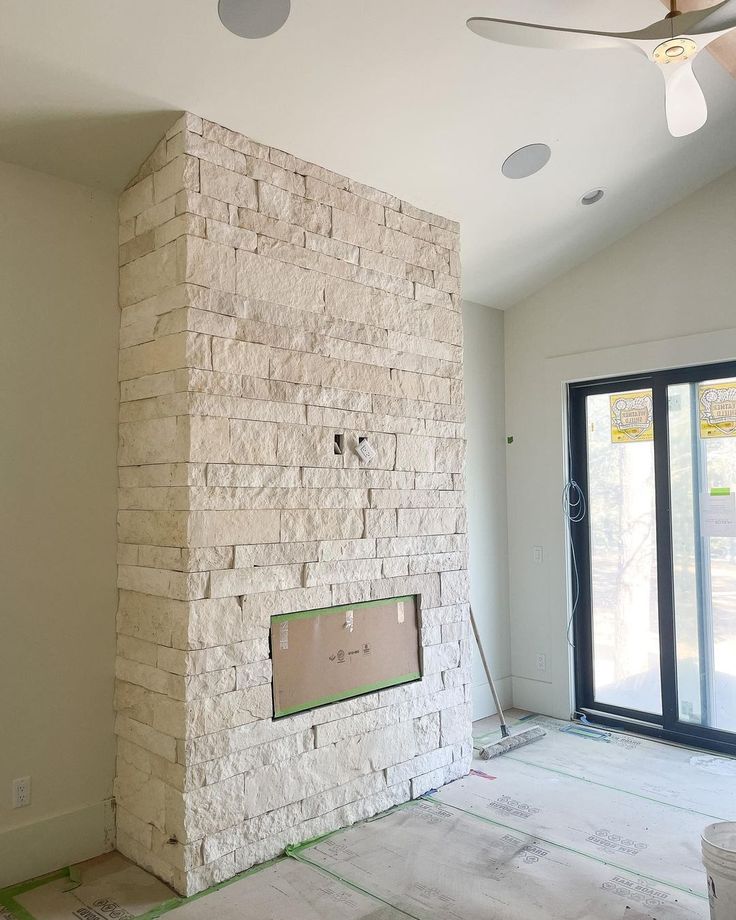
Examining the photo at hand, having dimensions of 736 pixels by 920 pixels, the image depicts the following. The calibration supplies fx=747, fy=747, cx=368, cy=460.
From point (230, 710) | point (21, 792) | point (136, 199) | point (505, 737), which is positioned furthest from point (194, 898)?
point (136, 199)

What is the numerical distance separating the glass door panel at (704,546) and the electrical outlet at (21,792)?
3.19 metres

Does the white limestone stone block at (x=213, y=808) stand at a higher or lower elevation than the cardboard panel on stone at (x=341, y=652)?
lower

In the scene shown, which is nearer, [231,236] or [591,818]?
[231,236]

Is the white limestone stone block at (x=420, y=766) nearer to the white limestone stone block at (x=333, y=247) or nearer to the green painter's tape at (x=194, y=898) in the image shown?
the green painter's tape at (x=194, y=898)

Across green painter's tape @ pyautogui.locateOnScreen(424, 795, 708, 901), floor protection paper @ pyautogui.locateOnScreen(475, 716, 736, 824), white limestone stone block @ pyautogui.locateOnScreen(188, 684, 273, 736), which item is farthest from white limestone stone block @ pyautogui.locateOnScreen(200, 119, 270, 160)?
floor protection paper @ pyautogui.locateOnScreen(475, 716, 736, 824)

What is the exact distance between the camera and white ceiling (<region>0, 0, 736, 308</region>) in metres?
2.31

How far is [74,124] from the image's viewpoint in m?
2.56

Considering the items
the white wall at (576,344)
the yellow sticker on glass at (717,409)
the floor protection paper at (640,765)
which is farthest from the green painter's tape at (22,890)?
the yellow sticker on glass at (717,409)

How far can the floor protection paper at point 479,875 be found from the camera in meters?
2.38

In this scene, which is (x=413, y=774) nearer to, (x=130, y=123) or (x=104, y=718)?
(x=104, y=718)

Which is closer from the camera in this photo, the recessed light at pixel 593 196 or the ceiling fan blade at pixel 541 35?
the ceiling fan blade at pixel 541 35

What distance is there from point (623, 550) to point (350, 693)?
2011 mm

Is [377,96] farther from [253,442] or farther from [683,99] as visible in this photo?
[253,442]

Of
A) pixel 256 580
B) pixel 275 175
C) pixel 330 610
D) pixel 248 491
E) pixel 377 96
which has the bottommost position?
pixel 330 610
